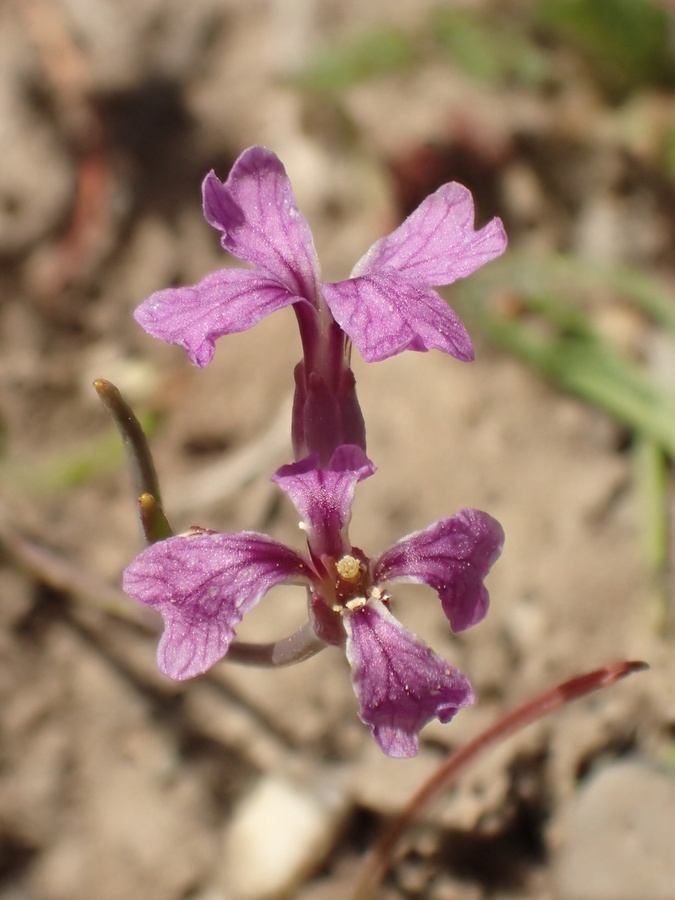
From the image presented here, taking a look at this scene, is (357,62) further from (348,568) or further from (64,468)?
(348,568)

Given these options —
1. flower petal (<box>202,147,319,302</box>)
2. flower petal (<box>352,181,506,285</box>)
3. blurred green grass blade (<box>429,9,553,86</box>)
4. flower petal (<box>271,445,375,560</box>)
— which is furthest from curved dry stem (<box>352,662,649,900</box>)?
blurred green grass blade (<box>429,9,553,86</box>)

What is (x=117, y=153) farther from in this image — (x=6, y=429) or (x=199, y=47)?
(x=6, y=429)

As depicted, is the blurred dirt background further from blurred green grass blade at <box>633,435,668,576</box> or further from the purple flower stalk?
the purple flower stalk

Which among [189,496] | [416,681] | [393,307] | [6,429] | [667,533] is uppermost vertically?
[393,307]

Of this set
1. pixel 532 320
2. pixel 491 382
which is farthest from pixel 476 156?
pixel 491 382

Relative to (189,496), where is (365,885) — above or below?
below

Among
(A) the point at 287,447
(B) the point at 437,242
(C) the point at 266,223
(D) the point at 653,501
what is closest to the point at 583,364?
(D) the point at 653,501

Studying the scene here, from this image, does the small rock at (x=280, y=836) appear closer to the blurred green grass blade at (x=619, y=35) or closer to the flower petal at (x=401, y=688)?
the flower petal at (x=401, y=688)
